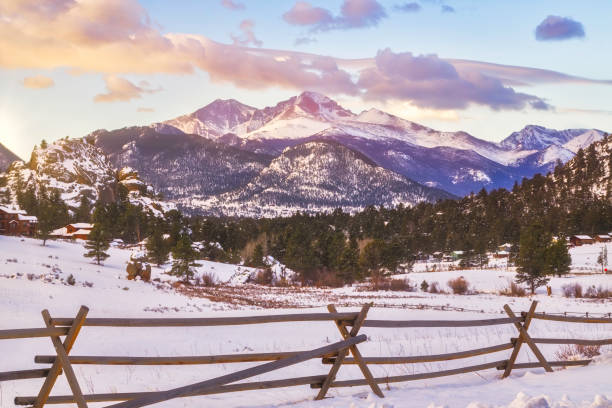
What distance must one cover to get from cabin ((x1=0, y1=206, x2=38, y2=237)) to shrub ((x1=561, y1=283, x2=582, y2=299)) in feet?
308

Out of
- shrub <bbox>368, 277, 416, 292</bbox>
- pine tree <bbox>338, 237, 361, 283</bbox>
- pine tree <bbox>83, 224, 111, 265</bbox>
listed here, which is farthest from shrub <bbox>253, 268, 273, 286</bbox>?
pine tree <bbox>83, 224, 111, 265</bbox>

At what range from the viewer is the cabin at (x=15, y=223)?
101 m

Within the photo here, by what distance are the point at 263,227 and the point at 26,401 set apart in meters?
141

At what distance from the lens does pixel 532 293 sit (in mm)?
71375

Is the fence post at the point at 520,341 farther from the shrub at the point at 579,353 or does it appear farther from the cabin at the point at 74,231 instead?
the cabin at the point at 74,231

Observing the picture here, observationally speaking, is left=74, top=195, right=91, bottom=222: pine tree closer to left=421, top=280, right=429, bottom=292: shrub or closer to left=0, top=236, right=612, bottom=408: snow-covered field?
left=0, top=236, right=612, bottom=408: snow-covered field

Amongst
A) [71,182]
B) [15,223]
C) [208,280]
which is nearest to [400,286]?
[208,280]

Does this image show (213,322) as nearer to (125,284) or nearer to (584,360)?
(584,360)

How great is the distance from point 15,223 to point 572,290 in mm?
99116

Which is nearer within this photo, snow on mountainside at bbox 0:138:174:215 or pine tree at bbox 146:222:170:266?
pine tree at bbox 146:222:170:266

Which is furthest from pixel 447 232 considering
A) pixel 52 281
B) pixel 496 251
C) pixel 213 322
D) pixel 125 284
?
pixel 213 322

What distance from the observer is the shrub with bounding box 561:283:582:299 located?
68438 millimetres

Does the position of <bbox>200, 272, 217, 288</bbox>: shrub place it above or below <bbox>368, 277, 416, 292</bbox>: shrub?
above

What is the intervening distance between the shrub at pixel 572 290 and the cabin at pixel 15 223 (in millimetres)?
93889
